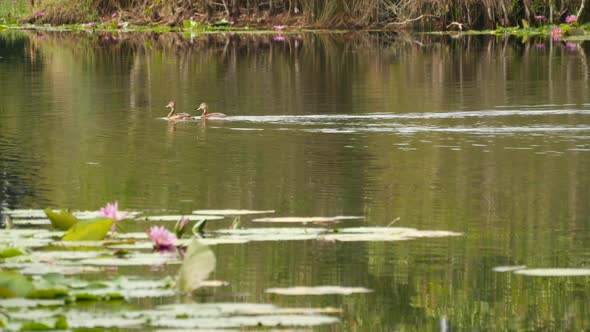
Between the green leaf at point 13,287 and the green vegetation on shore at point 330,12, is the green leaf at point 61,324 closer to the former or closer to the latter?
the green leaf at point 13,287

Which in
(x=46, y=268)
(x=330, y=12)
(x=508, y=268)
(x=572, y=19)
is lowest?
(x=508, y=268)

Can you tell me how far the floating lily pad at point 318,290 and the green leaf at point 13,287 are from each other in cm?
118

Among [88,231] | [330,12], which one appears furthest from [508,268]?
[330,12]

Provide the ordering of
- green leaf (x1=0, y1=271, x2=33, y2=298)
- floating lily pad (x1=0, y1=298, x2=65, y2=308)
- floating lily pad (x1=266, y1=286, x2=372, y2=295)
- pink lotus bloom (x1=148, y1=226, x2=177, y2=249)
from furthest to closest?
pink lotus bloom (x1=148, y1=226, x2=177, y2=249)
floating lily pad (x1=266, y1=286, x2=372, y2=295)
green leaf (x1=0, y1=271, x2=33, y2=298)
floating lily pad (x1=0, y1=298, x2=65, y2=308)

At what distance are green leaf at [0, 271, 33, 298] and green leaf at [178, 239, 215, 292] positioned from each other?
714 mm

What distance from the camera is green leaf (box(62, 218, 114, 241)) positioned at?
332 inches

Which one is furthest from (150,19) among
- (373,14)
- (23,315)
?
(23,315)

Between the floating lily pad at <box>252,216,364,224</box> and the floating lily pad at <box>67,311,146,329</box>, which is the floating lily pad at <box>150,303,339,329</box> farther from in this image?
the floating lily pad at <box>252,216,364,224</box>

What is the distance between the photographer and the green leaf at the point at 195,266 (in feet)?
23.0

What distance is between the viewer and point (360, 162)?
13500 millimetres

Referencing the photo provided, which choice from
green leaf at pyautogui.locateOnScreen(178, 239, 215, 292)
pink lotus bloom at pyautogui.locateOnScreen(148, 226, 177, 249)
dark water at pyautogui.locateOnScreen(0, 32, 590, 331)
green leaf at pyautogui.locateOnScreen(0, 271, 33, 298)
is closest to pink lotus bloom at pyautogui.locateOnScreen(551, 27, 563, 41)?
dark water at pyautogui.locateOnScreen(0, 32, 590, 331)

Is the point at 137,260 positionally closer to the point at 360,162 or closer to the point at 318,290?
the point at 318,290

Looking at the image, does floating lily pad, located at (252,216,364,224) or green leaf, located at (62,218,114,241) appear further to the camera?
floating lily pad, located at (252,216,364,224)

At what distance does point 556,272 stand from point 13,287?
2.78 metres
